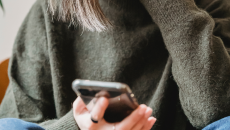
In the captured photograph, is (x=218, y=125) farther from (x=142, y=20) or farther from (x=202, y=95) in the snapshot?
(x=142, y=20)

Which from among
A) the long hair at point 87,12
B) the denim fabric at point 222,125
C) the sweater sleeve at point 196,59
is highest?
the long hair at point 87,12

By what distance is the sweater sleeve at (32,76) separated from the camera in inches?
22.3

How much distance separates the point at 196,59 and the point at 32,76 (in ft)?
1.54

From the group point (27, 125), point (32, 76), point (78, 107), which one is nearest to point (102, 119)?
point (78, 107)

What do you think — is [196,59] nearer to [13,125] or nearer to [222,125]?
[222,125]

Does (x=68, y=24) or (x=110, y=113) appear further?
(x=68, y=24)

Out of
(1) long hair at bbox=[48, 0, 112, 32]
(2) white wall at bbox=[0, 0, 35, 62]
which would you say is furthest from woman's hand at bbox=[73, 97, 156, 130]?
(2) white wall at bbox=[0, 0, 35, 62]

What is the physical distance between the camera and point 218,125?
0.35 m

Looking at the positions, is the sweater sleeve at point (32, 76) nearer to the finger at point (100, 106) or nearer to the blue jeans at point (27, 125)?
the blue jeans at point (27, 125)

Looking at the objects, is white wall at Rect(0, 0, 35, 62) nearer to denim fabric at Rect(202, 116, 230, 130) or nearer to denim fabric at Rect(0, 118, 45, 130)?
denim fabric at Rect(0, 118, 45, 130)

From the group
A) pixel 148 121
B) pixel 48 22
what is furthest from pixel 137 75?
pixel 48 22

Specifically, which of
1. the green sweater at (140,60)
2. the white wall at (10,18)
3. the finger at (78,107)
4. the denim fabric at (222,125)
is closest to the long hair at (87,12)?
the green sweater at (140,60)

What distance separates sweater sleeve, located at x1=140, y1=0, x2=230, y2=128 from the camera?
1.29ft

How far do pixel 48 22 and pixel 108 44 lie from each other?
0.64 feet
